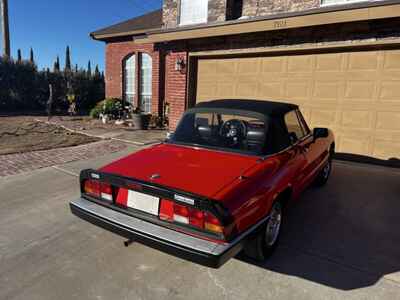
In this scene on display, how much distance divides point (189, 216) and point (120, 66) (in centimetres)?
1203

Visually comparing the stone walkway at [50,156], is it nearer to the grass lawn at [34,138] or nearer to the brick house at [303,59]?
the grass lawn at [34,138]

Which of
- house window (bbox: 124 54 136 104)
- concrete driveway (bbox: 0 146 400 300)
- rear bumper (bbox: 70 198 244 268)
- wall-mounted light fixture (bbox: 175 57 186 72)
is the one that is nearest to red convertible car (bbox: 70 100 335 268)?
rear bumper (bbox: 70 198 244 268)

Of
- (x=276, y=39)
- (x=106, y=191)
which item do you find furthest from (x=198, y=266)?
(x=276, y=39)

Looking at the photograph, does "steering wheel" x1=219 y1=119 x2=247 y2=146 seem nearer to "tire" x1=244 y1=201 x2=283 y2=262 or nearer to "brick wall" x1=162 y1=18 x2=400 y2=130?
"tire" x1=244 y1=201 x2=283 y2=262

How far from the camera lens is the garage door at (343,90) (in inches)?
235

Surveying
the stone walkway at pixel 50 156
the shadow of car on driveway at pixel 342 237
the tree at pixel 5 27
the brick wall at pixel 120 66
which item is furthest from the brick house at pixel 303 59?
the tree at pixel 5 27

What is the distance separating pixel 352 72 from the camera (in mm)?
6234

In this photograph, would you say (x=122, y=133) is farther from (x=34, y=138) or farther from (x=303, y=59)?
(x=303, y=59)

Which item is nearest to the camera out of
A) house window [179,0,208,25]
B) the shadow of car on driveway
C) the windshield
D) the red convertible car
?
the red convertible car

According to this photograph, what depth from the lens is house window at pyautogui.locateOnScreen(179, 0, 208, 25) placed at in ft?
27.2

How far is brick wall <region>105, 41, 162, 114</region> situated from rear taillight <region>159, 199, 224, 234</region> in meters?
9.35

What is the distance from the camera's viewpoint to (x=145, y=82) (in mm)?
Answer: 12234

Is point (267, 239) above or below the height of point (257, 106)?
below

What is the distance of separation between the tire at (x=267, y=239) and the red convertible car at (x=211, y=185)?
11mm
